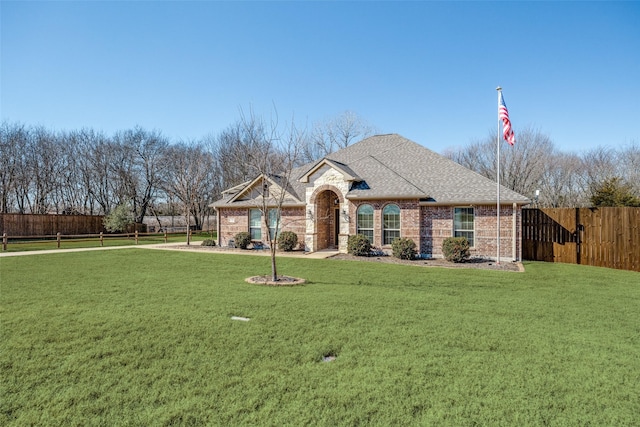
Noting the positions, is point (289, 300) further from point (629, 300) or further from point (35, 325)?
point (629, 300)

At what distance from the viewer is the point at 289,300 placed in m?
7.67

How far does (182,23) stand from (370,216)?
11.5 metres

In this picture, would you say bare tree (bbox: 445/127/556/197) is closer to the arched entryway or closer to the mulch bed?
the arched entryway

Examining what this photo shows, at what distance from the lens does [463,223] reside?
636 inches

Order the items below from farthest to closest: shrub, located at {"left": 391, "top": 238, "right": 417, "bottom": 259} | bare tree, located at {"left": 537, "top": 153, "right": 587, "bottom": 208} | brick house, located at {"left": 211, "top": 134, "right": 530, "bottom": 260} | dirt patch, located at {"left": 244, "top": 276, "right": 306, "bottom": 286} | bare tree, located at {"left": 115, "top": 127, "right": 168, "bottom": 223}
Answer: bare tree, located at {"left": 115, "top": 127, "right": 168, "bottom": 223} < bare tree, located at {"left": 537, "top": 153, "right": 587, "bottom": 208} < brick house, located at {"left": 211, "top": 134, "right": 530, "bottom": 260} < shrub, located at {"left": 391, "top": 238, "right": 417, "bottom": 259} < dirt patch, located at {"left": 244, "top": 276, "right": 306, "bottom": 286}

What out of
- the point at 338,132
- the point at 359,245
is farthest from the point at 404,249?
the point at 338,132

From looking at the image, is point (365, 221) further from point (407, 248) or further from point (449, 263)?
point (449, 263)

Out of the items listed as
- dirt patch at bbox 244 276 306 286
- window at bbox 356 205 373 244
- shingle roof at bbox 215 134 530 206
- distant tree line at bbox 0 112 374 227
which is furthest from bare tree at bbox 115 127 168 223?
dirt patch at bbox 244 276 306 286

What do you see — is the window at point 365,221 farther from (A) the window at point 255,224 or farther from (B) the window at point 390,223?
(A) the window at point 255,224

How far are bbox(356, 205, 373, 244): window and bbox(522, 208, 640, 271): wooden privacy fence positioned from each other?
7.04 m

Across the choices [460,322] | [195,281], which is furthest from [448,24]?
[195,281]

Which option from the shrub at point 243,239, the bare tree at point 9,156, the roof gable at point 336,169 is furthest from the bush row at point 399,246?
the bare tree at point 9,156

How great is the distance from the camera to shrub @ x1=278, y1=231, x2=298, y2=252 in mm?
18625

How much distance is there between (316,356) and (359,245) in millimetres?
12037
